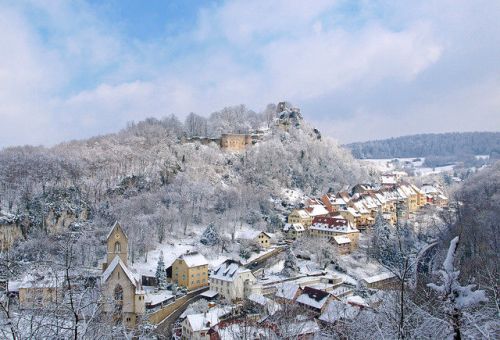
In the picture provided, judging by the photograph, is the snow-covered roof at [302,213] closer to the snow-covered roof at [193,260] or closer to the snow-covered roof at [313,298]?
the snow-covered roof at [193,260]

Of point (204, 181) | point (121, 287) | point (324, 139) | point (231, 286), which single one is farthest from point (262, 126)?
point (121, 287)

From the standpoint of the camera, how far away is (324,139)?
255ft

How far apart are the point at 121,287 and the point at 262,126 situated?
64.4 meters

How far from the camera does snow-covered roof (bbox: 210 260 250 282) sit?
87.1ft

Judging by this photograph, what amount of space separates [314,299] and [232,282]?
6485 mm

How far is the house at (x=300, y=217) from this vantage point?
4519cm

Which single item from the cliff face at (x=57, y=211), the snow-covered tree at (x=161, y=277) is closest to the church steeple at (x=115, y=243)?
the snow-covered tree at (x=161, y=277)

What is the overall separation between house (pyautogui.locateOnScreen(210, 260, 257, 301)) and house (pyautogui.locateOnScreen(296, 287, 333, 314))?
4.96 metres

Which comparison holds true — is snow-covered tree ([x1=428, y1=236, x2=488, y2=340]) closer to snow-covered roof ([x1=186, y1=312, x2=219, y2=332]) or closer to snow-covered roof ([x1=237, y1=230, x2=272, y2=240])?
snow-covered roof ([x1=186, y1=312, x2=219, y2=332])

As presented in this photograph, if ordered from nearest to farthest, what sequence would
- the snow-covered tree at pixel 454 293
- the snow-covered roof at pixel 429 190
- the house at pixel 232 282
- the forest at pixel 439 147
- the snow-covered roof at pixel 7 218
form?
1. the snow-covered tree at pixel 454 293
2. the house at pixel 232 282
3. the snow-covered roof at pixel 7 218
4. the snow-covered roof at pixel 429 190
5. the forest at pixel 439 147

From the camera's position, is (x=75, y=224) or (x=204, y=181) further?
(x=204, y=181)

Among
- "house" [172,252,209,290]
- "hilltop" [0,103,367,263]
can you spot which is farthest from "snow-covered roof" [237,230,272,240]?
"house" [172,252,209,290]

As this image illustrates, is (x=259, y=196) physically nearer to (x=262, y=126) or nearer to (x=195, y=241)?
(x=195, y=241)

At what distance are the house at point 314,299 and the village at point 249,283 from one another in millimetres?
62
